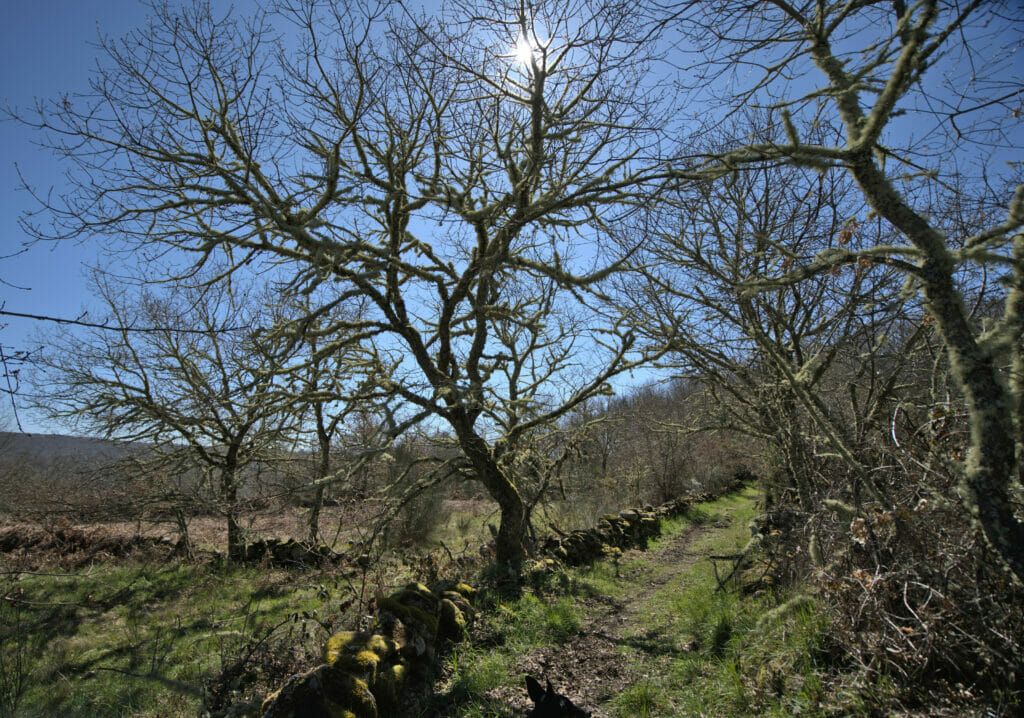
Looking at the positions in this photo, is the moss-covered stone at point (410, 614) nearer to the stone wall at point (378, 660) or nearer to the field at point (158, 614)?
the stone wall at point (378, 660)

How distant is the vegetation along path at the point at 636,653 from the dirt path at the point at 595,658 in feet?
0.04

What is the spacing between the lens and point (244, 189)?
5164mm

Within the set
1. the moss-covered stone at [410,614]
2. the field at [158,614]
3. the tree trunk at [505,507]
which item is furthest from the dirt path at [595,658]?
the field at [158,614]

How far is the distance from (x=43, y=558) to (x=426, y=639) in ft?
39.3

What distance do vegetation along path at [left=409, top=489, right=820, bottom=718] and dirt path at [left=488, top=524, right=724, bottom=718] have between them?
12 millimetres

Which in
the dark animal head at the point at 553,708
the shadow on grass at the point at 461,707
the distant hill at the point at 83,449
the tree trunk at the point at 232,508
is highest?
the distant hill at the point at 83,449

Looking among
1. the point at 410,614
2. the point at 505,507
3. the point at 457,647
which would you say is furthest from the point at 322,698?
the point at 505,507

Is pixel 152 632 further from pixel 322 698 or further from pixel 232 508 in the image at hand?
pixel 322 698

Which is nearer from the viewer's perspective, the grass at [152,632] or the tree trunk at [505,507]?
the grass at [152,632]

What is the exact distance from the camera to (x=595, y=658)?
473 cm

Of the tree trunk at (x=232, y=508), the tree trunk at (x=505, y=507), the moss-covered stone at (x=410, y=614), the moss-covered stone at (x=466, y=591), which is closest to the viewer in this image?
the moss-covered stone at (x=410, y=614)

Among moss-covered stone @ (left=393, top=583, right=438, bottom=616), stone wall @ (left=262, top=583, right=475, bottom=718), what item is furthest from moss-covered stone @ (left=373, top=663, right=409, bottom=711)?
moss-covered stone @ (left=393, top=583, right=438, bottom=616)

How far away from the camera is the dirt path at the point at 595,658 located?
400 cm

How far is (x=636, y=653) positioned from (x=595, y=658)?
417 millimetres
